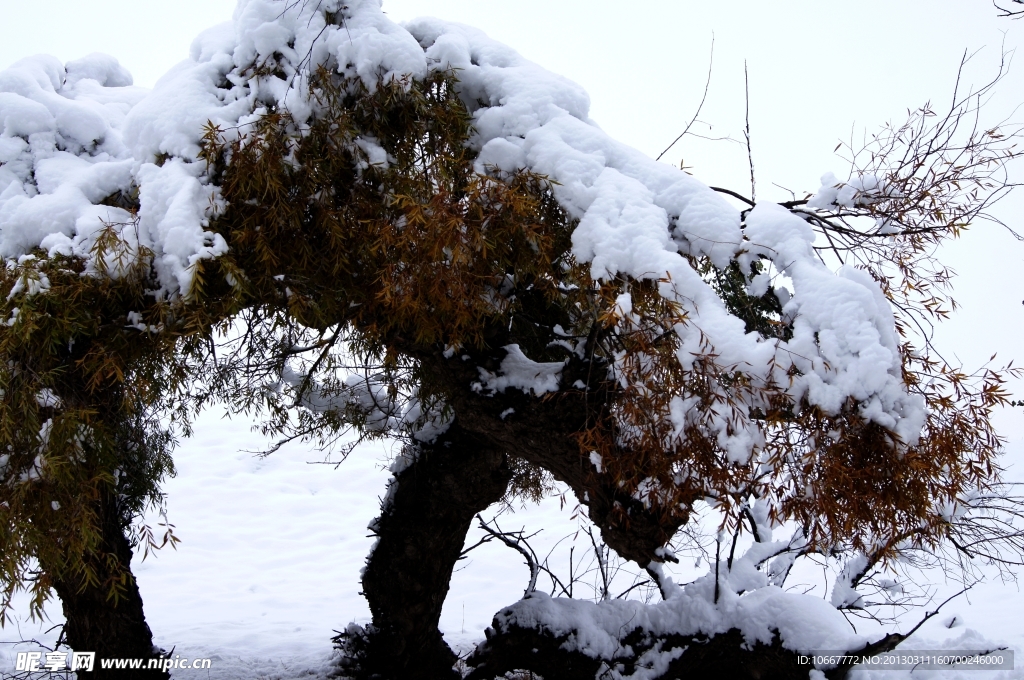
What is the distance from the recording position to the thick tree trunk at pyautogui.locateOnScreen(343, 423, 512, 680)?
10.0 ft

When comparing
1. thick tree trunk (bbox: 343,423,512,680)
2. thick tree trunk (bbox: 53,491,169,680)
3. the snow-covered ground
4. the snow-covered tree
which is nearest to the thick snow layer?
the snow-covered tree

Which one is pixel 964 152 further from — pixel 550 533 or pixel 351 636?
pixel 550 533

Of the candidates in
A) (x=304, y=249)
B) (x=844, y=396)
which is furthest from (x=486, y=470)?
(x=844, y=396)

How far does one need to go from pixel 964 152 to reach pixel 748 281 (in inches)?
32.0

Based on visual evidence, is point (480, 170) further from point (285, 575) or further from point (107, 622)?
point (285, 575)

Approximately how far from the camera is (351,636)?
325 cm

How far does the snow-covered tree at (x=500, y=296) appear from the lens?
5.87 feet

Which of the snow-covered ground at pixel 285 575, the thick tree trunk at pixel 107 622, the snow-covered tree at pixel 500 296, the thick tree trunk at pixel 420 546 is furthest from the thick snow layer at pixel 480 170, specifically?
the snow-covered ground at pixel 285 575

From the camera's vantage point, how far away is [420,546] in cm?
309

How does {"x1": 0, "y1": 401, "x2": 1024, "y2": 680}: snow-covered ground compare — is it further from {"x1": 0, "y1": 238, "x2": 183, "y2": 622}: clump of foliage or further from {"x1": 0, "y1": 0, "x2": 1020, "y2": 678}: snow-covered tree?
{"x1": 0, "y1": 238, "x2": 183, "y2": 622}: clump of foliage

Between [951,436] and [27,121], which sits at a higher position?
[27,121]

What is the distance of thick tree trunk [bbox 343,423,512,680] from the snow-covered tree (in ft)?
1.64

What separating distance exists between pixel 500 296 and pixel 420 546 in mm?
1412

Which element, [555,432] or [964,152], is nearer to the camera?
[964,152]
